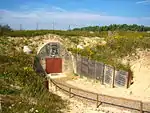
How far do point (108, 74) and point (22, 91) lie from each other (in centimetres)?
1188

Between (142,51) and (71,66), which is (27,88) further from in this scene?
(142,51)

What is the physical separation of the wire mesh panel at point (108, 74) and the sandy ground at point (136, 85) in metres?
0.79

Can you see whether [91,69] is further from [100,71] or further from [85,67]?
[100,71]

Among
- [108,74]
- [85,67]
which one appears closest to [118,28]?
[85,67]

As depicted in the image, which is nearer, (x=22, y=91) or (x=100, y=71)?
(x=22, y=91)

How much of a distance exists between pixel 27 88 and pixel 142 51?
17311mm

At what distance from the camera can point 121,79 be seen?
97.0ft

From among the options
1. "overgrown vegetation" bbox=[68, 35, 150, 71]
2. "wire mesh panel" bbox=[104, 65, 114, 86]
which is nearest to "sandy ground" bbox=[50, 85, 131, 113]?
"wire mesh panel" bbox=[104, 65, 114, 86]

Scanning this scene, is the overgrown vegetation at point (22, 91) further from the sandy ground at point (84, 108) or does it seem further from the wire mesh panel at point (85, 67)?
the wire mesh panel at point (85, 67)

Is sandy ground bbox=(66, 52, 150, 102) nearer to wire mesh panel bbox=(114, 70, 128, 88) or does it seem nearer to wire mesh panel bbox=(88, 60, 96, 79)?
wire mesh panel bbox=(114, 70, 128, 88)

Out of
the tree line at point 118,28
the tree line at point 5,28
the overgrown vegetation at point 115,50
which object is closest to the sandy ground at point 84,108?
the overgrown vegetation at point 115,50

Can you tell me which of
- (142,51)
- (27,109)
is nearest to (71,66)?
(142,51)

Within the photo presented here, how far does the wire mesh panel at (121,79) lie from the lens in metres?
29.2

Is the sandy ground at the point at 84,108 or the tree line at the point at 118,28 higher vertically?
the tree line at the point at 118,28
